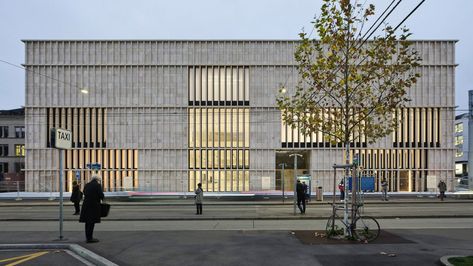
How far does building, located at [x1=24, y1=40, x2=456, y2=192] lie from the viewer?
44.0 m

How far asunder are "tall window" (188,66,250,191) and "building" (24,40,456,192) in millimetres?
108

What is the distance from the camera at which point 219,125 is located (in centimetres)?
4466

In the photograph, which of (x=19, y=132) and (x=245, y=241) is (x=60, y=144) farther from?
(x=19, y=132)

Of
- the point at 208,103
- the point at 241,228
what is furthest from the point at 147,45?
the point at 241,228

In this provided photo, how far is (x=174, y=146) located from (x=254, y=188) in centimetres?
971

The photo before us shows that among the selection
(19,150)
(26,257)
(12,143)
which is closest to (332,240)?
(26,257)

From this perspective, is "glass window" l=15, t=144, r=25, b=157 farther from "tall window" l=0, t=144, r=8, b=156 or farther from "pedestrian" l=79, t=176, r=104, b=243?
"pedestrian" l=79, t=176, r=104, b=243

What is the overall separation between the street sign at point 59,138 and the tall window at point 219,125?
32384mm

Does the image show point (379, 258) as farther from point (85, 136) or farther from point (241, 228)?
point (85, 136)

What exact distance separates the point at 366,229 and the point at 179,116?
1340 inches

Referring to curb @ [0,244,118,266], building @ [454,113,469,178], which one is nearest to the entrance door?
curb @ [0,244,118,266]

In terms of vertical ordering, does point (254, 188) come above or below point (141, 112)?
below

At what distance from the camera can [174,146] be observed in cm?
4447

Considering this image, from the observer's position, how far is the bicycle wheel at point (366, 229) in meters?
11.9
